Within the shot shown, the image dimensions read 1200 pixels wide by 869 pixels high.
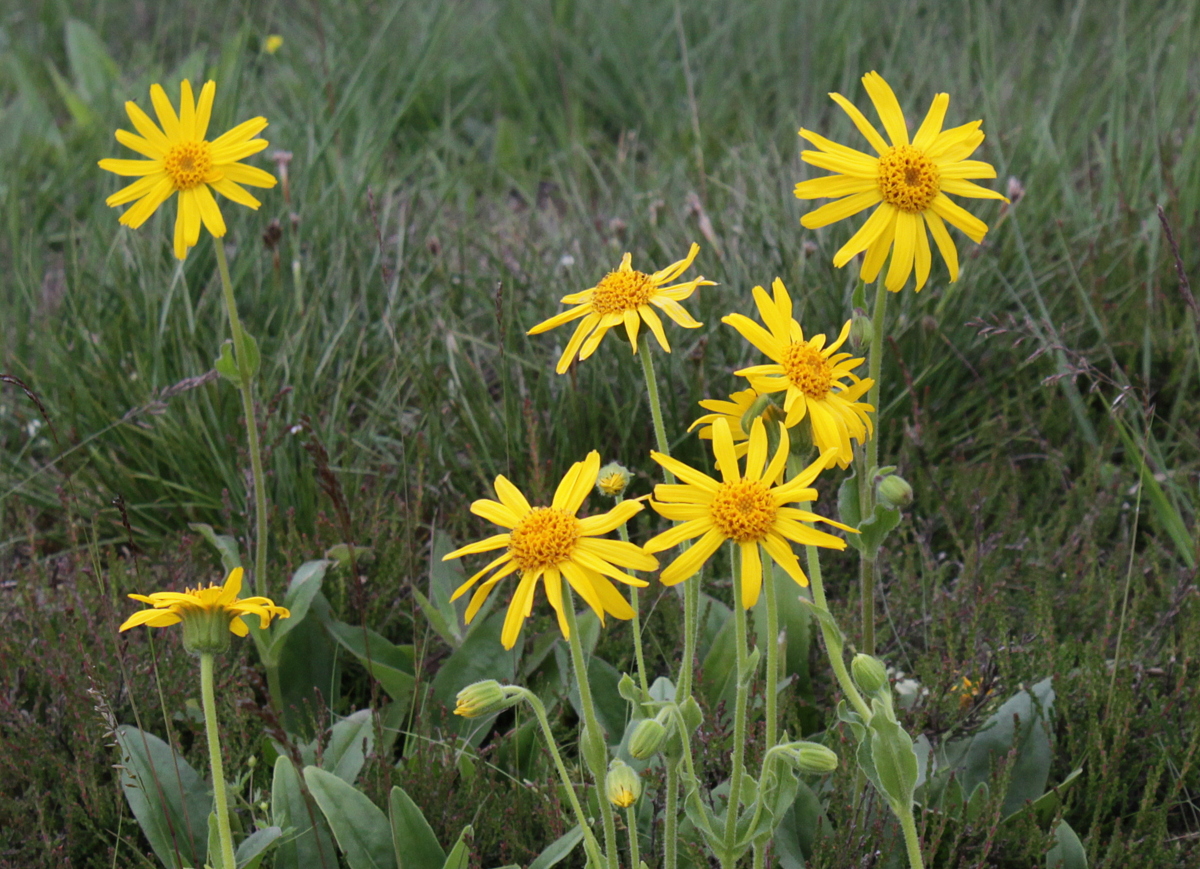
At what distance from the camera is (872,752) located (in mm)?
1469

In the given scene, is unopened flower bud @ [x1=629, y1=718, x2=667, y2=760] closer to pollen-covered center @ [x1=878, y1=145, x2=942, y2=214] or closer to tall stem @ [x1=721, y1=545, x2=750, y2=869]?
tall stem @ [x1=721, y1=545, x2=750, y2=869]

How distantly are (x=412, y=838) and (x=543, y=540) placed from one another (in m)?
0.72

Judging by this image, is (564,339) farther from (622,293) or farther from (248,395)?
(622,293)

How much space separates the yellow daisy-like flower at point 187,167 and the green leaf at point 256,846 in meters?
1.12

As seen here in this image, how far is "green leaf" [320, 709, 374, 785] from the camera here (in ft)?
6.85

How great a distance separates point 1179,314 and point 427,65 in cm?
331

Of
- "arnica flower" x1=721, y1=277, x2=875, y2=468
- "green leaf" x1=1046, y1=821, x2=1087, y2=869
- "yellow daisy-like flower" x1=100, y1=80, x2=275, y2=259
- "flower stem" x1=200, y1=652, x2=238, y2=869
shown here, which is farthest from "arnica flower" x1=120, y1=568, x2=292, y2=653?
"green leaf" x1=1046, y1=821, x2=1087, y2=869

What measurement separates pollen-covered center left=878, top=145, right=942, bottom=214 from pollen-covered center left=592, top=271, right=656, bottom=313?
39cm

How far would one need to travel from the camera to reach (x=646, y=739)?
1.38 m

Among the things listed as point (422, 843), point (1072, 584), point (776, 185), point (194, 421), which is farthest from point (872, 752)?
point (776, 185)

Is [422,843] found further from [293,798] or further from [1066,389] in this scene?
[1066,389]

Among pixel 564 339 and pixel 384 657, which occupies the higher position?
pixel 564 339

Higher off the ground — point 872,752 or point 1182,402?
point 1182,402

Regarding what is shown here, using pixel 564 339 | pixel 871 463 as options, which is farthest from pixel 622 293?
pixel 564 339
